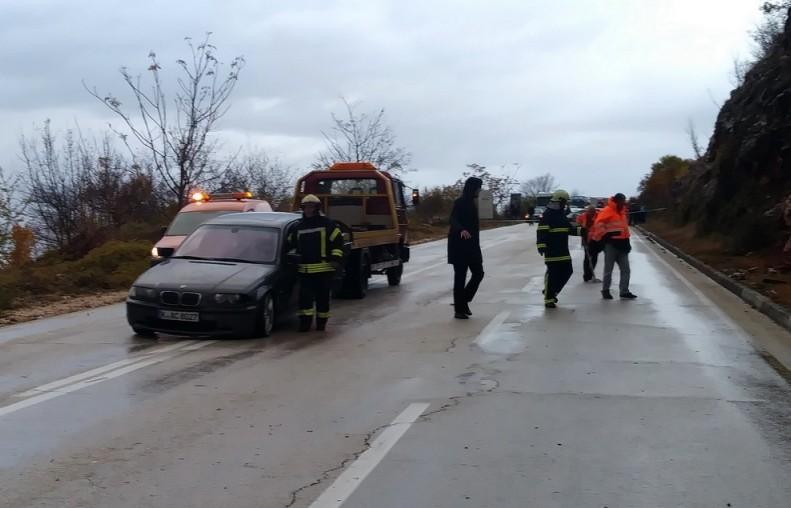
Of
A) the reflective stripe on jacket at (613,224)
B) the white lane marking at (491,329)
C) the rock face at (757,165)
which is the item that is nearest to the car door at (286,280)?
the white lane marking at (491,329)

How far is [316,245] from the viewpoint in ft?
37.4

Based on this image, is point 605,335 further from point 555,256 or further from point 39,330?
point 39,330

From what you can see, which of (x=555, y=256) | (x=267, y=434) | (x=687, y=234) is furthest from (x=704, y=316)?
(x=687, y=234)

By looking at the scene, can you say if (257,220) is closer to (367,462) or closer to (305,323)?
(305,323)

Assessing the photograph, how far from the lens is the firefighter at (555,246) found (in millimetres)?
13695

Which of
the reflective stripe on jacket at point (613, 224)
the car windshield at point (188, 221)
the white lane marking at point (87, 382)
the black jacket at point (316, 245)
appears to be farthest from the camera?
the car windshield at point (188, 221)

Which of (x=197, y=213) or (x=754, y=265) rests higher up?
(x=197, y=213)

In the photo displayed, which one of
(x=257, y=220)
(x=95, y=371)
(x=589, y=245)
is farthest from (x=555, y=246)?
(x=95, y=371)

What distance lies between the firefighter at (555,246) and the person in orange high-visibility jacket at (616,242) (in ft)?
5.23

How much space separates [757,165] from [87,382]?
23.9 metres

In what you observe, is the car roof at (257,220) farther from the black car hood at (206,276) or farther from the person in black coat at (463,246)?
the person in black coat at (463,246)

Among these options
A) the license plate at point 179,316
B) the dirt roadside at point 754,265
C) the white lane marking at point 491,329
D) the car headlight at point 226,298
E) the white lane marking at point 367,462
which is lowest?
the dirt roadside at point 754,265

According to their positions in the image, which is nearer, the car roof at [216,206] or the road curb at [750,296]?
the road curb at [750,296]

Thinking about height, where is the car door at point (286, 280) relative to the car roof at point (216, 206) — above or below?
below
